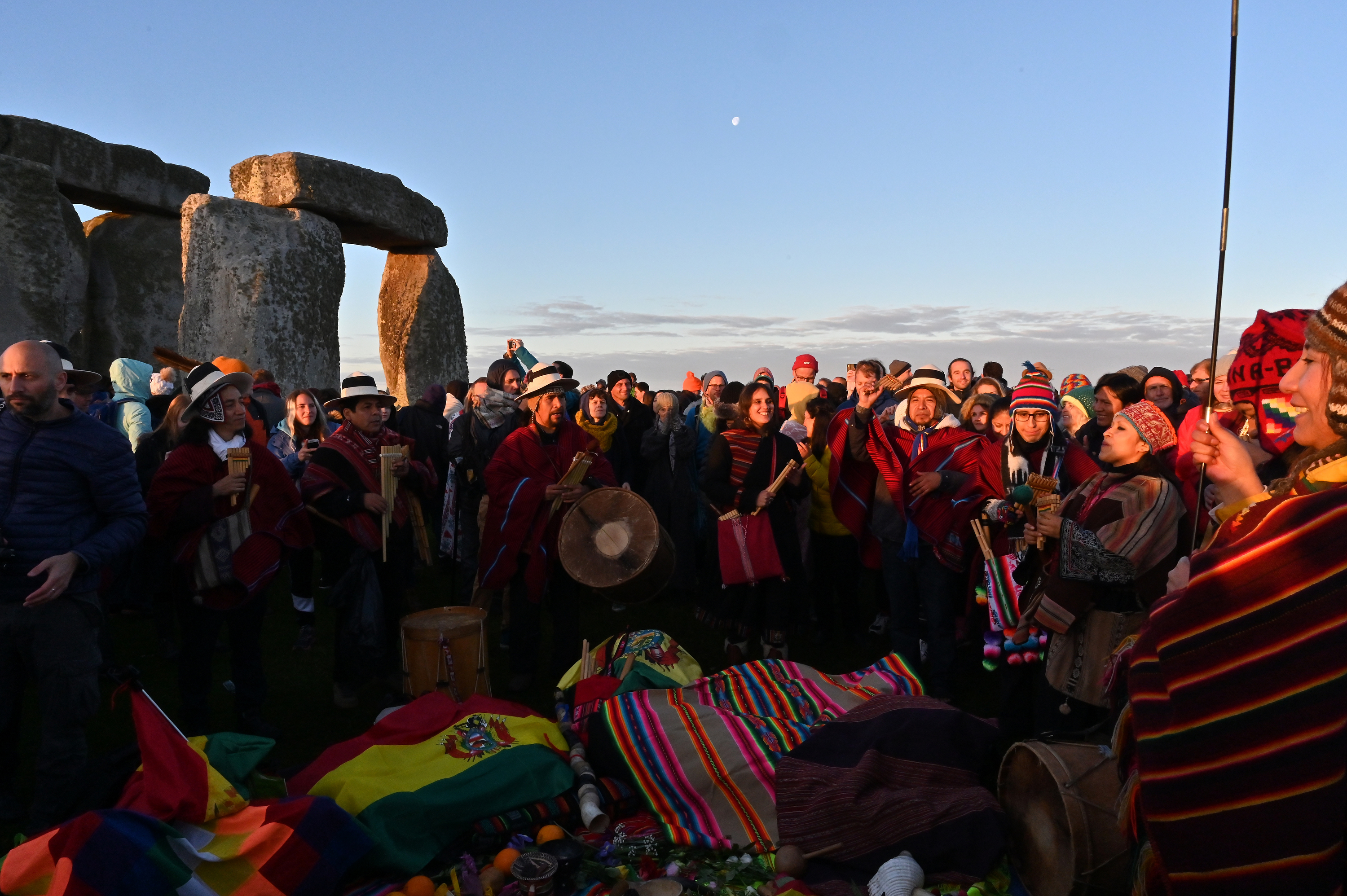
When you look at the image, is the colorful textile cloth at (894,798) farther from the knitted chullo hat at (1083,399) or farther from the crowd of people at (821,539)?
the knitted chullo hat at (1083,399)

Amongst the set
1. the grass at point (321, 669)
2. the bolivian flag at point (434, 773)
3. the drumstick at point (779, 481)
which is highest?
the drumstick at point (779, 481)

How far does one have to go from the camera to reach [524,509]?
18.9ft

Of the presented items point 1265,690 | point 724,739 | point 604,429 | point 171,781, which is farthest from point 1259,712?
point 604,429

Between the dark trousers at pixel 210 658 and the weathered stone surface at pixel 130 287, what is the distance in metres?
11.9

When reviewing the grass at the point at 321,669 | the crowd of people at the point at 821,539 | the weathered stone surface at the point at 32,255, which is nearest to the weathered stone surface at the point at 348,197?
the weathered stone surface at the point at 32,255

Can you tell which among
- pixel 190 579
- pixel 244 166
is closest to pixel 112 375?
pixel 190 579

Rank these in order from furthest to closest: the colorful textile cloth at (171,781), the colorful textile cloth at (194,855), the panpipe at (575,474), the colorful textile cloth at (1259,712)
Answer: the panpipe at (575,474), the colorful textile cloth at (171,781), the colorful textile cloth at (194,855), the colorful textile cloth at (1259,712)

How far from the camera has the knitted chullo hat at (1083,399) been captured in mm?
6020

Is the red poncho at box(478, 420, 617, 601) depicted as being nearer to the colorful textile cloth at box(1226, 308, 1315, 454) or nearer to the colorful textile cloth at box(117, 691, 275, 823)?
the colorful textile cloth at box(117, 691, 275, 823)

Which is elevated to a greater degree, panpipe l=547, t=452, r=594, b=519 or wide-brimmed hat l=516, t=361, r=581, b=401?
wide-brimmed hat l=516, t=361, r=581, b=401

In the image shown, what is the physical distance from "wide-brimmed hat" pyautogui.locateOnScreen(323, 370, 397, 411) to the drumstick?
2349 mm

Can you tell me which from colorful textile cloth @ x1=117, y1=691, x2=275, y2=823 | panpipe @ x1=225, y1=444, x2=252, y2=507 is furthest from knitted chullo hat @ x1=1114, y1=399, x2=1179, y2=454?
panpipe @ x1=225, y1=444, x2=252, y2=507

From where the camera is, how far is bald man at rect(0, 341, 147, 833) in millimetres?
3666

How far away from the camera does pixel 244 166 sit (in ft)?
43.0
